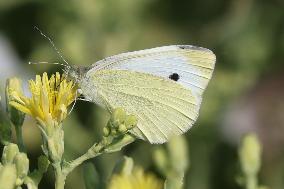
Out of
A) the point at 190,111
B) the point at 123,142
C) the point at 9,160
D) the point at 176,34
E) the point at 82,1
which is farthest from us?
the point at 176,34

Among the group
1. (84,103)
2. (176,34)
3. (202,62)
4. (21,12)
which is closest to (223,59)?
(176,34)

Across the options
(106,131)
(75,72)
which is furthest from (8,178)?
(75,72)

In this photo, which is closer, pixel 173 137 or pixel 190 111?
pixel 173 137

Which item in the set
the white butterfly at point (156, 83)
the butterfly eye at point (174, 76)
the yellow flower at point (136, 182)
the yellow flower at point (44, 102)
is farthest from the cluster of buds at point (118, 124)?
the butterfly eye at point (174, 76)

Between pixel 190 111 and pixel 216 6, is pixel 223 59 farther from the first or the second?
pixel 190 111

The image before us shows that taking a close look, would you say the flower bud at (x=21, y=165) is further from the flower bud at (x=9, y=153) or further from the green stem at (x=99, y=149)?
the green stem at (x=99, y=149)

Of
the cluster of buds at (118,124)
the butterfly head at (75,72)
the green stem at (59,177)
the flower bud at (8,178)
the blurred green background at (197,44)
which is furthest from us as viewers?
the blurred green background at (197,44)

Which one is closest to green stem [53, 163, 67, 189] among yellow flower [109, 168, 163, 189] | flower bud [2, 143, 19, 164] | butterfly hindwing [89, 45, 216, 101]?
flower bud [2, 143, 19, 164]
